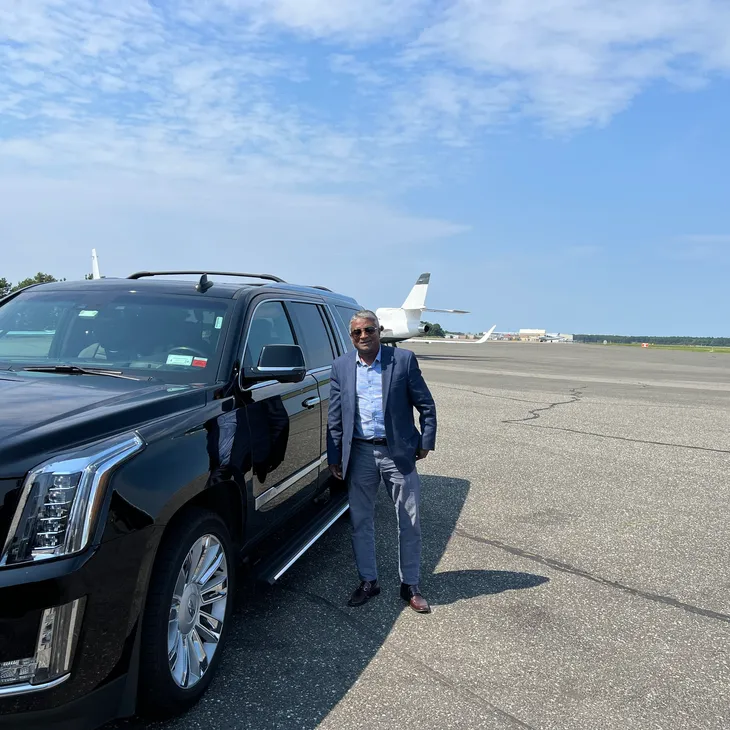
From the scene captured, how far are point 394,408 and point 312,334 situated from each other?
1351 mm

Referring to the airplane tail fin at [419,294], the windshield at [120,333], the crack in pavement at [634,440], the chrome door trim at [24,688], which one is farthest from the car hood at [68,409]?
the airplane tail fin at [419,294]

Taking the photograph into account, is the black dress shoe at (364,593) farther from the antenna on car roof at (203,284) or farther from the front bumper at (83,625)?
the antenna on car roof at (203,284)

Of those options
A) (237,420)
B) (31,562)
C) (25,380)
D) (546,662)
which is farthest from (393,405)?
(31,562)

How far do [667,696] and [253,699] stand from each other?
6.37 ft

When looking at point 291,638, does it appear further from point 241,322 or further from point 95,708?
point 241,322

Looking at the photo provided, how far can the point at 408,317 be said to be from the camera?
42219mm

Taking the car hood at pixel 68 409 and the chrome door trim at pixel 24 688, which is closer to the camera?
the chrome door trim at pixel 24 688

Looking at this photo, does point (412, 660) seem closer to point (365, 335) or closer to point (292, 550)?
point (292, 550)

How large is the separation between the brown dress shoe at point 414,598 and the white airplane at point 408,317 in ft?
114

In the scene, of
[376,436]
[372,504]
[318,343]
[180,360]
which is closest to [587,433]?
[318,343]

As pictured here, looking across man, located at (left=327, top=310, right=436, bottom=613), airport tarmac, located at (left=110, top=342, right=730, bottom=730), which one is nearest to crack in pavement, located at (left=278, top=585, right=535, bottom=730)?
airport tarmac, located at (left=110, top=342, right=730, bottom=730)

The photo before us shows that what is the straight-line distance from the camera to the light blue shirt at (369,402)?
13.1ft

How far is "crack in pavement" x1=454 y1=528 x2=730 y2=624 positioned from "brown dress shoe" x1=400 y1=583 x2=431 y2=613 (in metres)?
1.22

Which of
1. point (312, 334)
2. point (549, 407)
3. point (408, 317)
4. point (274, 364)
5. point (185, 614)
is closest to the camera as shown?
point (185, 614)
